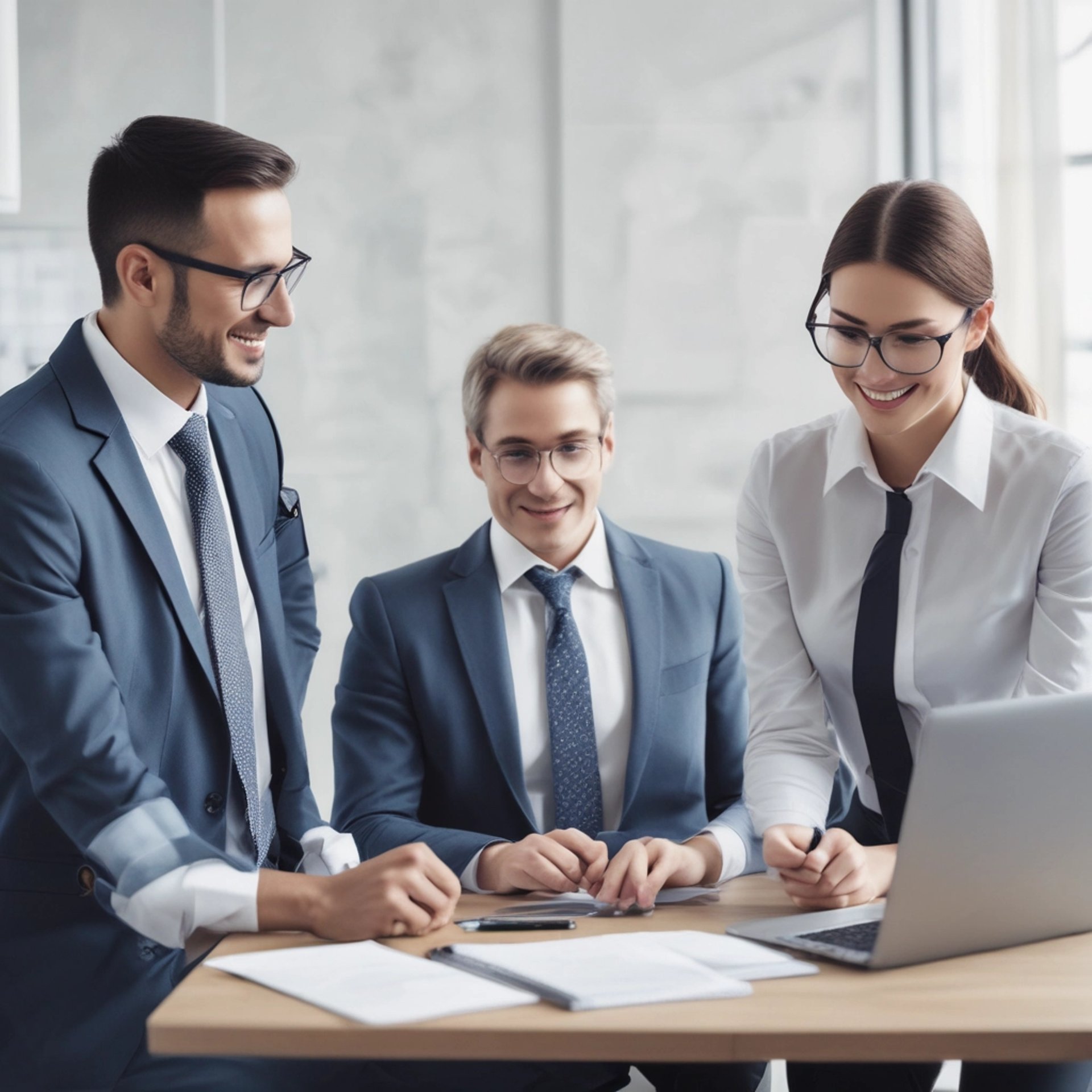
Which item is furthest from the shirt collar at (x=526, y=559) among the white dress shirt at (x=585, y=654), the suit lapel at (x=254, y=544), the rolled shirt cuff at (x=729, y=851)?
the rolled shirt cuff at (x=729, y=851)

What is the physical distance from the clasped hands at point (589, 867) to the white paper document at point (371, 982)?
0.30 meters

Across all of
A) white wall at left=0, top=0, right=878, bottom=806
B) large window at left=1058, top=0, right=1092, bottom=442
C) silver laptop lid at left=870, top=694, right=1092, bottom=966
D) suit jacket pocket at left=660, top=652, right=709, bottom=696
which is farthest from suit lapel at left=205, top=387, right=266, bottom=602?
large window at left=1058, top=0, right=1092, bottom=442

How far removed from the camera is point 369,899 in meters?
1.50

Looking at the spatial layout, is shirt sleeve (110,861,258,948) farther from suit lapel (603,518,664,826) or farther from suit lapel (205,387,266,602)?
suit lapel (603,518,664,826)

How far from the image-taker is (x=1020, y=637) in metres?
1.90

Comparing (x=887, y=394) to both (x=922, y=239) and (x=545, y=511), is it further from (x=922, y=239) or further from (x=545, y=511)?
(x=545, y=511)

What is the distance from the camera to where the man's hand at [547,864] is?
1686 mm

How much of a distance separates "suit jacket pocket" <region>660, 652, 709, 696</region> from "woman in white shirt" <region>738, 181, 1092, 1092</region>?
0.33ft

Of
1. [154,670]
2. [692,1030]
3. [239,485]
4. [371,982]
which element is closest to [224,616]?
[154,670]

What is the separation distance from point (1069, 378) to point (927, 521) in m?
1.73

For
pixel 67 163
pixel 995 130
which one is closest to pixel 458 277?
pixel 67 163

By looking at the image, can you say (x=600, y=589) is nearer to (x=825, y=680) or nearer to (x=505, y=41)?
(x=825, y=680)

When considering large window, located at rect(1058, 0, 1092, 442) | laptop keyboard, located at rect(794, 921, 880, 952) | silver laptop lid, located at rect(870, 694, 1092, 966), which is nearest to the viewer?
silver laptop lid, located at rect(870, 694, 1092, 966)

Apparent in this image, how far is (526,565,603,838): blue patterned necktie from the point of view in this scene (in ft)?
6.63
